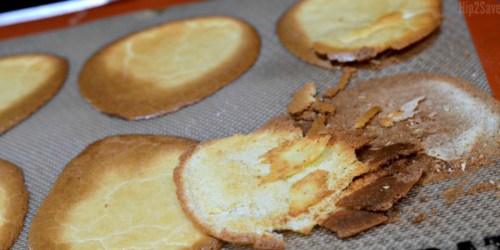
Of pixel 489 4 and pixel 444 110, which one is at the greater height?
pixel 489 4

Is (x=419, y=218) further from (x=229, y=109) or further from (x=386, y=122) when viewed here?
(x=229, y=109)

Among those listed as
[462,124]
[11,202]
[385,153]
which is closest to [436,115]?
[462,124]

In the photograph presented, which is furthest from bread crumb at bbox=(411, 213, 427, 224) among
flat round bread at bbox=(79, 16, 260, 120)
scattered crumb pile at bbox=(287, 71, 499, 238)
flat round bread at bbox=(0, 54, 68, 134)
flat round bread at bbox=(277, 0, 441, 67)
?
flat round bread at bbox=(0, 54, 68, 134)

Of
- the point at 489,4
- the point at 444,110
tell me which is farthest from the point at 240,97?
the point at 489,4

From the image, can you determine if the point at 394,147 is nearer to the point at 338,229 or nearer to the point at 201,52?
the point at 338,229

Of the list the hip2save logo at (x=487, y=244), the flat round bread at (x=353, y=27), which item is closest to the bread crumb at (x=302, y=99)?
the flat round bread at (x=353, y=27)

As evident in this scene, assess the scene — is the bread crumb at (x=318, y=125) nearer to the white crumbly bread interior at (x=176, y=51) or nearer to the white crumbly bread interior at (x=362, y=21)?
the white crumbly bread interior at (x=362, y=21)
